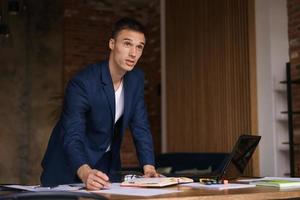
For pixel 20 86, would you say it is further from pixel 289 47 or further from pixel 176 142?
pixel 289 47

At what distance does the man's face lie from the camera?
2395mm

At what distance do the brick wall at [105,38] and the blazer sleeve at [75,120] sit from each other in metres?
5.58

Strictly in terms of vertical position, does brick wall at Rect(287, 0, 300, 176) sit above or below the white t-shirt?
above

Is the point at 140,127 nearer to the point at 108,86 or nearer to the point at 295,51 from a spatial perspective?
the point at 108,86

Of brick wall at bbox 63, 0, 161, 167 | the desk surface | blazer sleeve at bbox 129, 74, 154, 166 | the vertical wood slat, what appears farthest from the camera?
brick wall at bbox 63, 0, 161, 167

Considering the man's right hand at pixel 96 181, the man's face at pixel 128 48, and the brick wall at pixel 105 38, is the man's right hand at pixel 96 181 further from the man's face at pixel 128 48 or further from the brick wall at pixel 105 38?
the brick wall at pixel 105 38

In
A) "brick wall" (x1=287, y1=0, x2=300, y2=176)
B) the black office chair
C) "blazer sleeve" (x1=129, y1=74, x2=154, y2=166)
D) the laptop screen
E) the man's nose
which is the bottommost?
the black office chair

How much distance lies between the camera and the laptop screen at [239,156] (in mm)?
2373

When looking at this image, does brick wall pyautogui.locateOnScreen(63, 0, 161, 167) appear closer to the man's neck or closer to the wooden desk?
the man's neck

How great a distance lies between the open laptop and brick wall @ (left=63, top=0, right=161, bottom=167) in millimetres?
5433

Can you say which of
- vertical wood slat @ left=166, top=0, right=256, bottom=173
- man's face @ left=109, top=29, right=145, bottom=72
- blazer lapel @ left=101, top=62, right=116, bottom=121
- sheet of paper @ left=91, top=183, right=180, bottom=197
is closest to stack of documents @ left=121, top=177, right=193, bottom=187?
sheet of paper @ left=91, top=183, right=180, bottom=197

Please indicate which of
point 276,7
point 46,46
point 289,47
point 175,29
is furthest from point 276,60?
point 46,46

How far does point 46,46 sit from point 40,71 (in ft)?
1.28

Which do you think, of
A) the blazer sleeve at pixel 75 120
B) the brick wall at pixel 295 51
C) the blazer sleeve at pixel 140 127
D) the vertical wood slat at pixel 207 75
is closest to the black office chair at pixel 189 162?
the vertical wood slat at pixel 207 75
